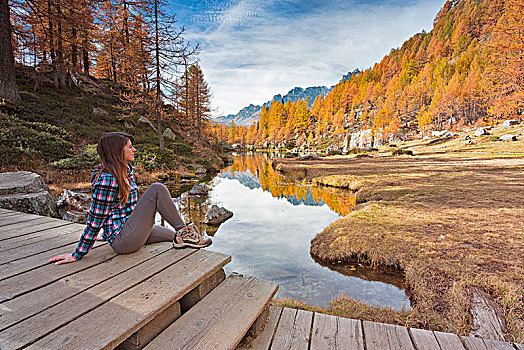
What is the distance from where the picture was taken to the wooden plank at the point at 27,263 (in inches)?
88.1

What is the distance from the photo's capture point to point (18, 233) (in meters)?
3.29

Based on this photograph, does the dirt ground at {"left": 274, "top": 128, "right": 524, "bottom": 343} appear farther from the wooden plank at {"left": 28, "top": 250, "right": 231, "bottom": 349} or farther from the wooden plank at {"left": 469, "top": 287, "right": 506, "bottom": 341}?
the wooden plank at {"left": 28, "top": 250, "right": 231, "bottom": 349}

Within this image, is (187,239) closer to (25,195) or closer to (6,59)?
(25,195)

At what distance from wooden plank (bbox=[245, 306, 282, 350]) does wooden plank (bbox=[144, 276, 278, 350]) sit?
0.22m

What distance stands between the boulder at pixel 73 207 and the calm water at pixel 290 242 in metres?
3.05

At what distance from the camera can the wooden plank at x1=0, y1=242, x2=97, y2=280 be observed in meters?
2.24

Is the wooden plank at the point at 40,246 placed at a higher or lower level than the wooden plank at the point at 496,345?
higher

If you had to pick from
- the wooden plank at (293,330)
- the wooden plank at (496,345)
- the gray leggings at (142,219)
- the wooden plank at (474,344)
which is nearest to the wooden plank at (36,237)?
the gray leggings at (142,219)

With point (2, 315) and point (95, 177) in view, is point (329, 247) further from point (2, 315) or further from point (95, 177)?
point (2, 315)

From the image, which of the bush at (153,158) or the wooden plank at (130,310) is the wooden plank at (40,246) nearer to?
the wooden plank at (130,310)

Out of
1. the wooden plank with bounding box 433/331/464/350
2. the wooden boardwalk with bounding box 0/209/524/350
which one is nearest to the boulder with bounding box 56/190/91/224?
the wooden boardwalk with bounding box 0/209/524/350

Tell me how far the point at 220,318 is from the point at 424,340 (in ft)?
5.71

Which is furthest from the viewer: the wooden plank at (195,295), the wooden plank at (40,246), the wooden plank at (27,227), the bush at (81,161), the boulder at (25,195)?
the bush at (81,161)

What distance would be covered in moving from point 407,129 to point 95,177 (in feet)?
202
